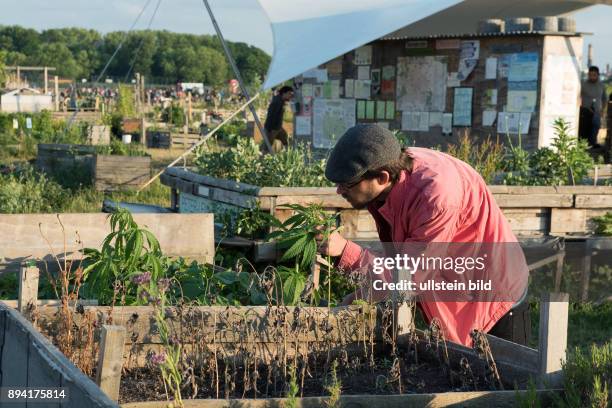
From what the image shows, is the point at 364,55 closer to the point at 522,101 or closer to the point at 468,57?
the point at 468,57

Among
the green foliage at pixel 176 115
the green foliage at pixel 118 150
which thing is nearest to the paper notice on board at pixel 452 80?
the green foliage at pixel 118 150

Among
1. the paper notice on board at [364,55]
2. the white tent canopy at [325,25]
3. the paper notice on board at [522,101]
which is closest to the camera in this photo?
the paper notice on board at [522,101]

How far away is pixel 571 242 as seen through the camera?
22.8 ft

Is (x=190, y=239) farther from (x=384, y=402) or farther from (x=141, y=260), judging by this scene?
(x=384, y=402)

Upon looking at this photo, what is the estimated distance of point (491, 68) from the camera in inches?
440

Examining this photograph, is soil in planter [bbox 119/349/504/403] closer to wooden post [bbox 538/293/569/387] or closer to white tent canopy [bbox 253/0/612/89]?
wooden post [bbox 538/293/569/387]

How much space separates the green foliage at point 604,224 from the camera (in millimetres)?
6977

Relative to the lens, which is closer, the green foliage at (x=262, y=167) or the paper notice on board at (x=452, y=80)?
the green foliage at (x=262, y=167)

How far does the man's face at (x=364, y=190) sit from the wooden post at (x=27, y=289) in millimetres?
1142

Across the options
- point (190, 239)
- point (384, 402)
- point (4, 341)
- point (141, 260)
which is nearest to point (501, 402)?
point (384, 402)

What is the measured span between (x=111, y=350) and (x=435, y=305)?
131 cm

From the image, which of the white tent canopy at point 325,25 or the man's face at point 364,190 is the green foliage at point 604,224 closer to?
the man's face at point 364,190

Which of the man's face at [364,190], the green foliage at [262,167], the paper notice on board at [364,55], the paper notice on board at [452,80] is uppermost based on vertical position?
the paper notice on board at [364,55]

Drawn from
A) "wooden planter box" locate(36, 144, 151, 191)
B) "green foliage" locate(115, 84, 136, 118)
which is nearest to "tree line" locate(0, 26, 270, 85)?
"green foliage" locate(115, 84, 136, 118)
